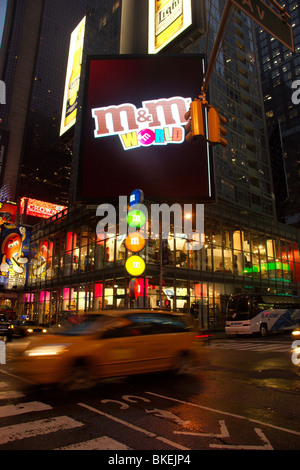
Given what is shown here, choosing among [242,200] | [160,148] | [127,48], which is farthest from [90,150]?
[242,200]

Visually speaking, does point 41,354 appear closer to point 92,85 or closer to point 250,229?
point 92,85

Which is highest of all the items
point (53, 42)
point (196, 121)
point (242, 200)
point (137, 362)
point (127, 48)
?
point (53, 42)

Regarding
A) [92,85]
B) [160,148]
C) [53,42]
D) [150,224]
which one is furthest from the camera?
[53,42]

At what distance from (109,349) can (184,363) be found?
2.66 metres

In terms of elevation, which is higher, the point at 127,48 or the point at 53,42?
the point at 53,42

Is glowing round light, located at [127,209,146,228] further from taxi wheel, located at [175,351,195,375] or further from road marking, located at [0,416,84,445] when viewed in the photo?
road marking, located at [0,416,84,445]

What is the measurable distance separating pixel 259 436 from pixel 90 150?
29965mm

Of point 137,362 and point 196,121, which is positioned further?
point 137,362

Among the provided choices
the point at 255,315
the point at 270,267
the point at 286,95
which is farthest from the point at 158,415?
the point at 286,95

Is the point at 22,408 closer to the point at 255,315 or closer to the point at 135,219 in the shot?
the point at 135,219

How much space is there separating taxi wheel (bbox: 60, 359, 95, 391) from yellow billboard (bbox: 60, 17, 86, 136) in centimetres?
4354

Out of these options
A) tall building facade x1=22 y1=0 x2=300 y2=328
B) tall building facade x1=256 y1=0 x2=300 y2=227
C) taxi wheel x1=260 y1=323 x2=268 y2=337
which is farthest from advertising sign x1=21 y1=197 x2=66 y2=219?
tall building facade x1=256 y1=0 x2=300 y2=227

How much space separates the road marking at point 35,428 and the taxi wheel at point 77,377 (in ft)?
5.53

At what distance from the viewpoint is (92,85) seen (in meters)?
33.4
